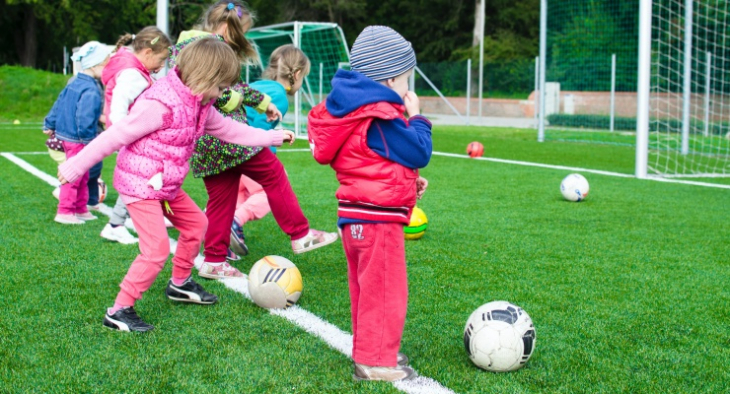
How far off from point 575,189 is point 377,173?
18.2 feet

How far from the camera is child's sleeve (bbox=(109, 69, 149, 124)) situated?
205 inches

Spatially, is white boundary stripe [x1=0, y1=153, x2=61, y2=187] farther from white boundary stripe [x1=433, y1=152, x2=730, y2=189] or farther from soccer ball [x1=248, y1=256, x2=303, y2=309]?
white boundary stripe [x1=433, y1=152, x2=730, y2=189]

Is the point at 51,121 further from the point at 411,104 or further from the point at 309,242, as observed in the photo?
the point at 411,104

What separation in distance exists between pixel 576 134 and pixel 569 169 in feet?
33.2

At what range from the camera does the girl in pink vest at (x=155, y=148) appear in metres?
3.81

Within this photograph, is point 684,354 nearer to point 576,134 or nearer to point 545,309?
point 545,309

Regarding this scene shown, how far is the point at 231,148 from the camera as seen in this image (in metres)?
4.85

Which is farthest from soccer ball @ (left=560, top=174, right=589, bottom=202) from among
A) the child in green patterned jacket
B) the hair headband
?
the hair headband

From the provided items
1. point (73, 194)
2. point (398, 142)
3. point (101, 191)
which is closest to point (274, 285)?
point (398, 142)

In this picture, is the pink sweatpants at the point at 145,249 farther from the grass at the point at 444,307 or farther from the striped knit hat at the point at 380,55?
the striped knit hat at the point at 380,55

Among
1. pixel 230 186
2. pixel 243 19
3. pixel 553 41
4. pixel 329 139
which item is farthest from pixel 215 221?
pixel 553 41

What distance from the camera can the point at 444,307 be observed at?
14.0 ft

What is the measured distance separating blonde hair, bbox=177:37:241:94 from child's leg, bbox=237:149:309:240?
3.81ft

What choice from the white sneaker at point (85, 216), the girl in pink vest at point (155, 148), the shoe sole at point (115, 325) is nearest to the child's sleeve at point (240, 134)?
the girl in pink vest at point (155, 148)
